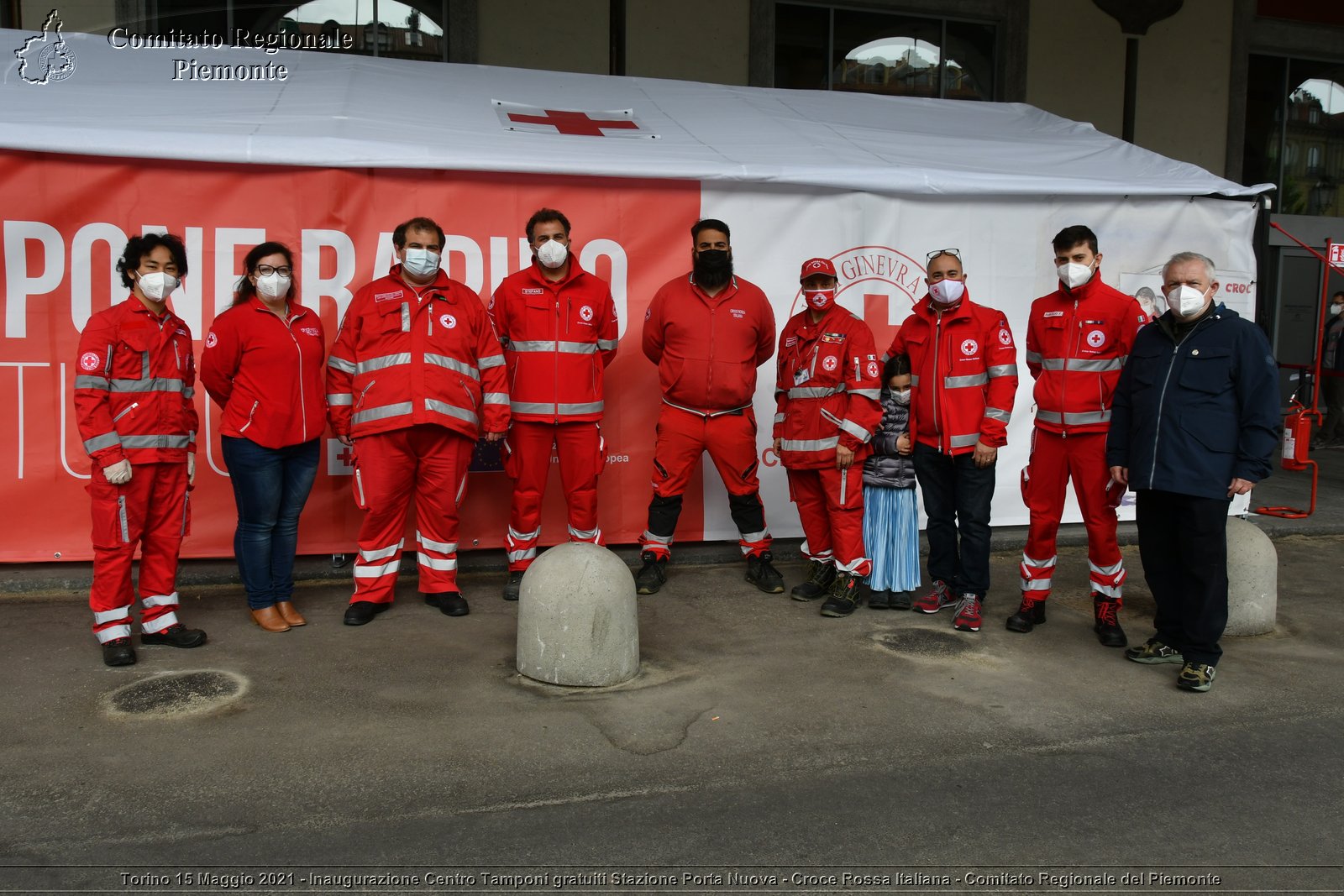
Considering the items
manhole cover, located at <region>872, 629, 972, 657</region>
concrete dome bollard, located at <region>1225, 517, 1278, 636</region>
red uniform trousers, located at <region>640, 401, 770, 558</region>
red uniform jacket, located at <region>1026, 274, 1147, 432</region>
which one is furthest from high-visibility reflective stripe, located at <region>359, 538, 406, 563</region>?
concrete dome bollard, located at <region>1225, 517, 1278, 636</region>

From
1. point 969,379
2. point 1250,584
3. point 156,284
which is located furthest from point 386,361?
point 1250,584

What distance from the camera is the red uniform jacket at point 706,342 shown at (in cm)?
640

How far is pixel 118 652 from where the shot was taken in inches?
203

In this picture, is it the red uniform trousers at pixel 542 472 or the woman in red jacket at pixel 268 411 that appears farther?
the red uniform trousers at pixel 542 472

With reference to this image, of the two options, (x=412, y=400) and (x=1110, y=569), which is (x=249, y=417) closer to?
(x=412, y=400)

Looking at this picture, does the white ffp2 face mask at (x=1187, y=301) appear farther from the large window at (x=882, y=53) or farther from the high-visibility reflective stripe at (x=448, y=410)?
the large window at (x=882, y=53)

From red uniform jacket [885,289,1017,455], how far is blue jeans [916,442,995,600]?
152 millimetres

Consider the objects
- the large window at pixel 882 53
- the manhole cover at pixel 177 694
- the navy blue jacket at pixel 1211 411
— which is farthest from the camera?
the large window at pixel 882 53

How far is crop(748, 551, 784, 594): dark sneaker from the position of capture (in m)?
6.70

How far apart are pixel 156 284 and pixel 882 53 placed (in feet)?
30.5

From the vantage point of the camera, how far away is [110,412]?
16.9 feet

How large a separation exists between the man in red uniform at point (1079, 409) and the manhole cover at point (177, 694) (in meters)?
4.00

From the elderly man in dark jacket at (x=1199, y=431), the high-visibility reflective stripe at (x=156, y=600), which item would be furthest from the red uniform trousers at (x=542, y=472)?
the elderly man in dark jacket at (x=1199, y=431)

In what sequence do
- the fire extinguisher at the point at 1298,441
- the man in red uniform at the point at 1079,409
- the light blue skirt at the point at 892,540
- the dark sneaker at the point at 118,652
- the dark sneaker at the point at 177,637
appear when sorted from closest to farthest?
the dark sneaker at the point at 118,652, the dark sneaker at the point at 177,637, the man in red uniform at the point at 1079,409, the light blue skirt at the point at 892,540, the fire extinguisher at the point at 1298,441
